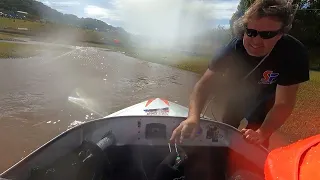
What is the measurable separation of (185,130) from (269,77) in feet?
3.77

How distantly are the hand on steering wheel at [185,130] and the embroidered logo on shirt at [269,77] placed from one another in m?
0.99

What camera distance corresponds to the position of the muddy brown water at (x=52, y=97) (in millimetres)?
5762

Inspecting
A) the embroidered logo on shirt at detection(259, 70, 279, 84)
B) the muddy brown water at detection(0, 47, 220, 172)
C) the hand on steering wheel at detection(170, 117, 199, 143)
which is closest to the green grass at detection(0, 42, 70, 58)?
the muddy brown water at detection(0, 47, 220, 172)

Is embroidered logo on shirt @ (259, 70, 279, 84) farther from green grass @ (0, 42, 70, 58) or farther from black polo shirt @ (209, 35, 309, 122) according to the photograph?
green grass @ (0, 42, 70, 58)

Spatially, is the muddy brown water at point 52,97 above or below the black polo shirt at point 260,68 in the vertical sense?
below

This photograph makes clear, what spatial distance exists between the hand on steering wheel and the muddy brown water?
10.3ft

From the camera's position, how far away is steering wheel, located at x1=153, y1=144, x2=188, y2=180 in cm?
241

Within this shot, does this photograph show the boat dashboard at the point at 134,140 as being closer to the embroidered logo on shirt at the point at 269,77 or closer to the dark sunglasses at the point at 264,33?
the embroidered logo on shirt at the point at 269,77

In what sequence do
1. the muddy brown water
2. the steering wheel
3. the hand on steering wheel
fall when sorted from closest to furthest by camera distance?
the steering wheel → the hand on steering wheel → the muddy brown water

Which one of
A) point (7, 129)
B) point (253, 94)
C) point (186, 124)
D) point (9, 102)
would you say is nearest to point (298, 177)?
point (186, 124)

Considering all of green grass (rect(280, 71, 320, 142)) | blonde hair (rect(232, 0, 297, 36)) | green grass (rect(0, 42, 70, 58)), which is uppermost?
blonde hair (rect(232, 0, 297, 36))

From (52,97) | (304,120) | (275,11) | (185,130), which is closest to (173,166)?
(185,130)

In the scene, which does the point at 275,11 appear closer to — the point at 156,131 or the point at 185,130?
the point at 185,130

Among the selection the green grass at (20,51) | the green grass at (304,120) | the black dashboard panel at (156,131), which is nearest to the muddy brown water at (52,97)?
the black dashboard panel at (156,131)
